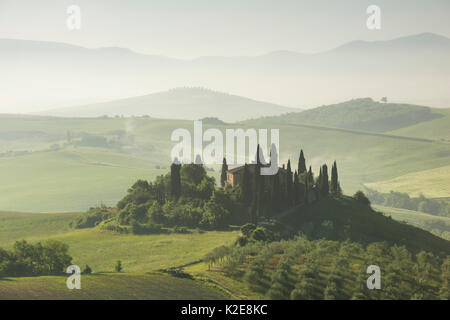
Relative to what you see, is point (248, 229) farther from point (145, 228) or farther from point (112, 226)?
point (112, 226)

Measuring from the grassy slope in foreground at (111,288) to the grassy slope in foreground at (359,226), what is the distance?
35503mm

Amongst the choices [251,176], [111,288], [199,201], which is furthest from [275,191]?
[111,288]

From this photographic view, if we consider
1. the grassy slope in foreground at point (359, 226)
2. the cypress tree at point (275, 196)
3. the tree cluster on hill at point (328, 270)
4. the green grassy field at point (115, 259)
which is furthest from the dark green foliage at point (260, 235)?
the cypress tree at point (275, 196)

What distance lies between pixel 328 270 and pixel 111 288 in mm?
28280

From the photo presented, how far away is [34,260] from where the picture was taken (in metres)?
66.1

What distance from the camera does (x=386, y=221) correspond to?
96.4 m

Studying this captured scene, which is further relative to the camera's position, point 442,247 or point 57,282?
point 442,247

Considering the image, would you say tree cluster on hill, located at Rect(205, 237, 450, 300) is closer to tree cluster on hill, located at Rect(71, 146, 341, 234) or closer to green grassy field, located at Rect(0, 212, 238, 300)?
green grassy field, located at Rect(0, 212, 238, 300)

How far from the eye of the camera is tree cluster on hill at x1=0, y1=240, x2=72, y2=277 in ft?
207

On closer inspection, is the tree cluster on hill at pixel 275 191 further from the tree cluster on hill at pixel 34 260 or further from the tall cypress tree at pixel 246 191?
the tree cluster on hill at pixel 34 260

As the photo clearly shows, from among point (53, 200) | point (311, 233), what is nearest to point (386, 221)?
point (311, 233)

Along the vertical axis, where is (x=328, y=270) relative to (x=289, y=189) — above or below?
below

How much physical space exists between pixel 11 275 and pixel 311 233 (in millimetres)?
49702
